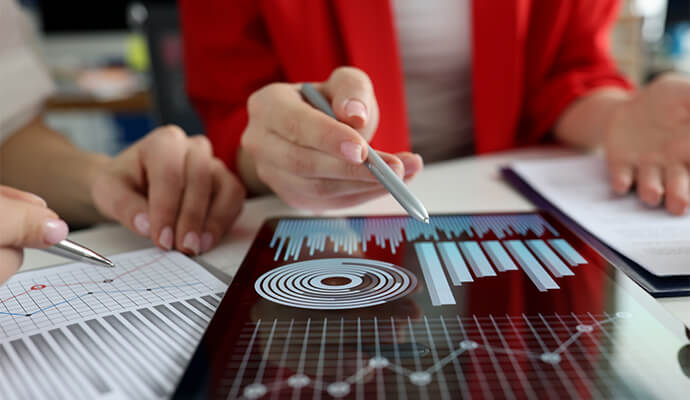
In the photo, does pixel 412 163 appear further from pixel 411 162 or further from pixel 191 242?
pixel 191 242

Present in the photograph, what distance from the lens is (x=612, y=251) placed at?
0.35 metres

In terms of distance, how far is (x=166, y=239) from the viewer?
376mm

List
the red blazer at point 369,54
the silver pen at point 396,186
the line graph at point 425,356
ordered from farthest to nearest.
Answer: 1. the red blazer at point 369,54
2. the silver pen at point 396,186
3. the line graph at point 425,356

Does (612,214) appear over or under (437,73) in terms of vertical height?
under

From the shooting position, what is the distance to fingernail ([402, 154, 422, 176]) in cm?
35

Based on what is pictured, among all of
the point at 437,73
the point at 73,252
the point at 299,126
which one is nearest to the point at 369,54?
the point at 437,73

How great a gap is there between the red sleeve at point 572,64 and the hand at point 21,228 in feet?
2.14

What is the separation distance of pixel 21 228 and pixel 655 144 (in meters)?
0.55

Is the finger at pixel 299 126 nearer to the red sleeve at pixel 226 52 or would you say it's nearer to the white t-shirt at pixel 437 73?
the red sleeve at pixel 226 52

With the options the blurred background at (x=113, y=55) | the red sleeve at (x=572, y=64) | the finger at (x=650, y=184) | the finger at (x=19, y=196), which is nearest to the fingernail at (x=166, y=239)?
the finger at (x=19, y=196)

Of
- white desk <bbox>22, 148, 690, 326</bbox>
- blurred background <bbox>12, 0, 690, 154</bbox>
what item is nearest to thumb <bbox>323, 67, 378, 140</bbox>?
white desk <bbox>22, 148, 690, 326</bbox>

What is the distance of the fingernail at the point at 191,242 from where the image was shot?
0.37 m

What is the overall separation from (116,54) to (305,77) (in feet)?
8.24

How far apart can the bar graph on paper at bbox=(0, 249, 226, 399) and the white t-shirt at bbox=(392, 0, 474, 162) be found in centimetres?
46
